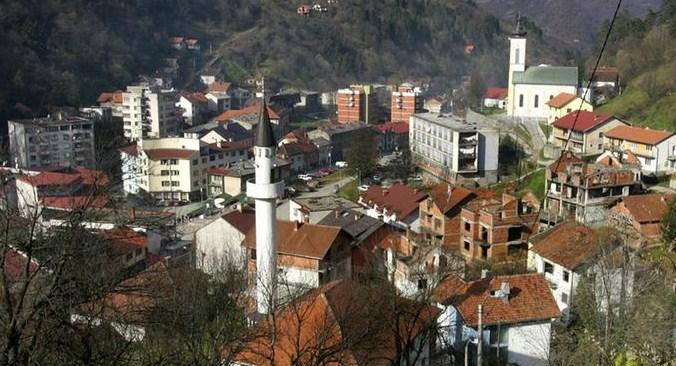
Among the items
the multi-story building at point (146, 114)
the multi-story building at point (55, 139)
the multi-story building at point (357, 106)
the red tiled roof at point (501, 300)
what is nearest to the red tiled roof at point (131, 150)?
the multi-story building at point (55, 139)

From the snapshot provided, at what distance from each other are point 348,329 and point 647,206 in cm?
828

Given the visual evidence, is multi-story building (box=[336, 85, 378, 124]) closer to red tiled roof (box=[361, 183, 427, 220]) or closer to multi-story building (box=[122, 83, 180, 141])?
multi-story building (box=[122, 83, 180, 141])

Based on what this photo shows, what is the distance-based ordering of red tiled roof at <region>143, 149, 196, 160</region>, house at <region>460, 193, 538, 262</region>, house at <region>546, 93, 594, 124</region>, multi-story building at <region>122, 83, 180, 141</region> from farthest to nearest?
multi-story building at <region>122, 83, 180, 141</region> → red tiled roof at <region>143, 149, 196, 160</region> → house at <region>546, 93, 594, 124</region> → house at <region>460, 193, 538, 262</region>

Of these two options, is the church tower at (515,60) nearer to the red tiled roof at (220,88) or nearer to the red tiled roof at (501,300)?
the red tiled roof at (501,300)

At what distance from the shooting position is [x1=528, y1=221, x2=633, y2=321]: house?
30.7 ft

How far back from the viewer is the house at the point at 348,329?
613 cm

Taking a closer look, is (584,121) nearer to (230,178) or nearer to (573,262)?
(573,262)

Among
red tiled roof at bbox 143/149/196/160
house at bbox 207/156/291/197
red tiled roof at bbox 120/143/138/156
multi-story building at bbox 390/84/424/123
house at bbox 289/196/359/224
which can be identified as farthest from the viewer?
multi-story building at bbox 390/84/424/123

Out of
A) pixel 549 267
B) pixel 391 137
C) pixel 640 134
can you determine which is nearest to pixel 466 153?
pixel 640 134

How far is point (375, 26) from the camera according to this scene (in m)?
53.4

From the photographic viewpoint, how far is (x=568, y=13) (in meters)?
89.8

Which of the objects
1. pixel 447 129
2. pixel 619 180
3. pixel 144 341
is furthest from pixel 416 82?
pixel 144 341

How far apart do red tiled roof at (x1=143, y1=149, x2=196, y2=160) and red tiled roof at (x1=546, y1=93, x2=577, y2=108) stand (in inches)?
441

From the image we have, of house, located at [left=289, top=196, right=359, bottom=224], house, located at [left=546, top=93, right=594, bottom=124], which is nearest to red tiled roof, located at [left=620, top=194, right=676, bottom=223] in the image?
house, located at [left=289, top=196, right=359, bottom=224]
